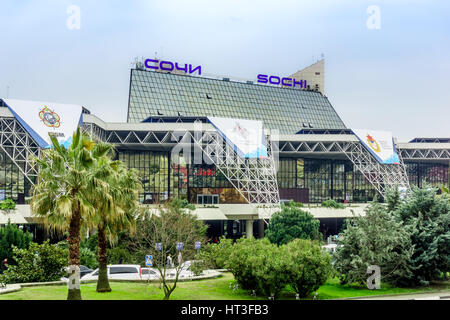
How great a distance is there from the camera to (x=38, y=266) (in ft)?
106

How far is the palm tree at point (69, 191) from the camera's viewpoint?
77.9 ft

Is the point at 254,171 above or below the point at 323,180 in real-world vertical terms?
above

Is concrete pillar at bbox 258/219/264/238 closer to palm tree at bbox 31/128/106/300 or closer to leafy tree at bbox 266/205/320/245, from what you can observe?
leafy tree at bbox 266/205/320/245

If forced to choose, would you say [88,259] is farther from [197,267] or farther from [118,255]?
[197,267]

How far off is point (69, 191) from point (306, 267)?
14581 millimetres

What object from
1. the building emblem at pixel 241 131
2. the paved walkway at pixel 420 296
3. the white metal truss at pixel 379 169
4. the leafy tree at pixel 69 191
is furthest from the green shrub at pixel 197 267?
the white metal truss at pixel 379 169

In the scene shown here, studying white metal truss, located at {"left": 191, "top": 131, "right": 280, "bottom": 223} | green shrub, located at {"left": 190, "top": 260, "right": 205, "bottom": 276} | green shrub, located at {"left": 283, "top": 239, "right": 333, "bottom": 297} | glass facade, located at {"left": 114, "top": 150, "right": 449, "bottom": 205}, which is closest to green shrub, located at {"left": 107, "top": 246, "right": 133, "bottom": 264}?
green shrub, located at {"left": 190, "top": 260, "right": 205, "bottom": 276}

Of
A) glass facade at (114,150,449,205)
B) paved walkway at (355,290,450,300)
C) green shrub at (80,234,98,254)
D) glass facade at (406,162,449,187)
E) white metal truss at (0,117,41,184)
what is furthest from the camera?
glass facade at (406,162,449,187)

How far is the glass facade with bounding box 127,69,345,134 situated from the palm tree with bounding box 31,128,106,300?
7062 centimetres

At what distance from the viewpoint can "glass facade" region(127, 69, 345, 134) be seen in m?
99.2

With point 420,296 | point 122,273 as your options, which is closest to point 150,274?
point 122,273

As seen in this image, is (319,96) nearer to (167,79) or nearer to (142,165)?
(167,79)

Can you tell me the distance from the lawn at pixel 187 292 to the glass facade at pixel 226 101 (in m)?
64.4
